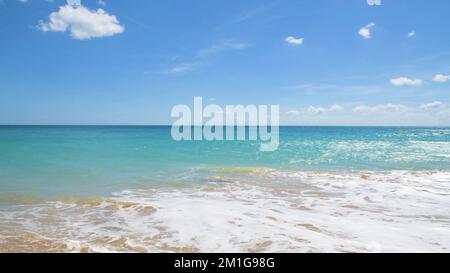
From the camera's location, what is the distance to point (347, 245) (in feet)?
17.1

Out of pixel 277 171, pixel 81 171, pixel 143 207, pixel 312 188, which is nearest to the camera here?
pixel 143 207

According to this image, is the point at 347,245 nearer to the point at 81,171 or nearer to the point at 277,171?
the point at 277,171
